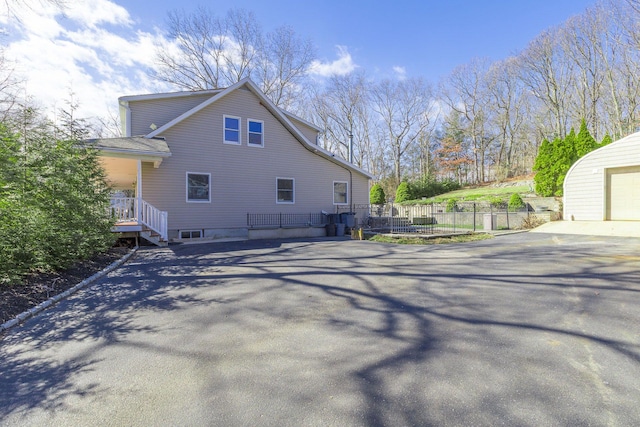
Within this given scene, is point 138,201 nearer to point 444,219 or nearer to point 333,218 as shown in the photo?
point 333,218

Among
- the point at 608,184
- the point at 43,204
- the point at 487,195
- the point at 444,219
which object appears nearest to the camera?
the point at 43,204

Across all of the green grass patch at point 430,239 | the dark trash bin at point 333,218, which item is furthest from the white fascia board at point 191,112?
the green grass patch at point 430,239

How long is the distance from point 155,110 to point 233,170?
4.39 m

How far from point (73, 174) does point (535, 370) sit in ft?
27.3

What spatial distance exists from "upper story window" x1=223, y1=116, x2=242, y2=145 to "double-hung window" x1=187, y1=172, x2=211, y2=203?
1.88 m

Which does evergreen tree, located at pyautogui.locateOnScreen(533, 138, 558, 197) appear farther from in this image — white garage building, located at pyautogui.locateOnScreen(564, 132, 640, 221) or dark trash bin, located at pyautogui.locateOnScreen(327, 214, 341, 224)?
dark trash bin, located at pyautogui.locateOnScreen(327, 214, 341, 224)

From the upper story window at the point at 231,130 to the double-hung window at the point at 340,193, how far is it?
18.1ft

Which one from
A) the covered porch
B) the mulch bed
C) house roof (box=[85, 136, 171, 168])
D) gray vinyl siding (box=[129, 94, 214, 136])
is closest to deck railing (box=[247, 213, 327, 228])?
the covered porch

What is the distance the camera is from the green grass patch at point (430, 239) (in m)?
11.2

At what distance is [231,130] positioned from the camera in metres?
13.7

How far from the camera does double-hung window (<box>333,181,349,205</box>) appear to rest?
16.5 meters

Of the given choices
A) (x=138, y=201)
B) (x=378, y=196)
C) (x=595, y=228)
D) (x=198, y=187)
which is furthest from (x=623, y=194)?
(x=138, y=201)

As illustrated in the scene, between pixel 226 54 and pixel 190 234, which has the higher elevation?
pixel 226 54

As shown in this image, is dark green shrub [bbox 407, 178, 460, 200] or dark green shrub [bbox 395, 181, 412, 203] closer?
dark green shrub [bbox 395, 181, 412, 203]
